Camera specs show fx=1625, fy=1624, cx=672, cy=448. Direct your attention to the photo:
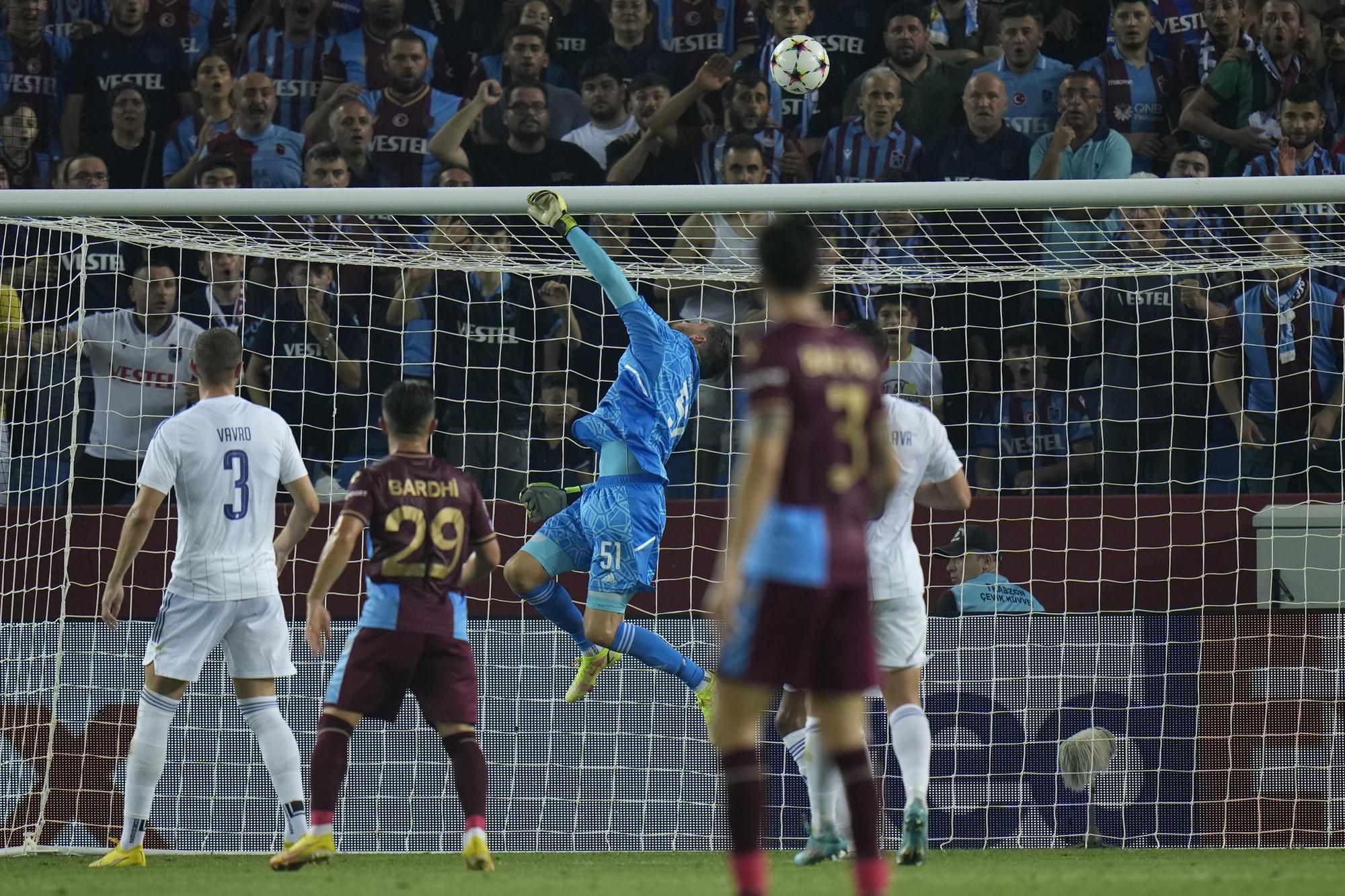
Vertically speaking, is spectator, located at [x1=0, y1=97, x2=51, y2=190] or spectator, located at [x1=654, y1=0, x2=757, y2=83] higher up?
spectator, located at [x1=654, y1=0, x2=757, y2=83]

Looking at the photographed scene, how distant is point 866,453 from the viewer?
12.9ft

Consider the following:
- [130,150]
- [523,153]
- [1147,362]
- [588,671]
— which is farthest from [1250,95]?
[130,150]

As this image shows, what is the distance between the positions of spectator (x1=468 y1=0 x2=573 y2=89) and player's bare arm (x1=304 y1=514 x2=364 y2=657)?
630cm

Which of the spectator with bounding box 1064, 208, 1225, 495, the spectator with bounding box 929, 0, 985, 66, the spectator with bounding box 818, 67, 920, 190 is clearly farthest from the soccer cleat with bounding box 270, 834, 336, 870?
the spectator with bounding box 929, 0, 985, 66

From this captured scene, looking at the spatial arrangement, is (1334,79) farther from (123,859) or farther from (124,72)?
(123,859)

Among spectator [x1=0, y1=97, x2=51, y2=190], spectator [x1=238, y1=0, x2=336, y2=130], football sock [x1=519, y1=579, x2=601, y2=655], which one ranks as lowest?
football sock [x1=519, y1=579, x2=601, y2=655]

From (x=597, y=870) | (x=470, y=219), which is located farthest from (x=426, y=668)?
(x=470, y=219)

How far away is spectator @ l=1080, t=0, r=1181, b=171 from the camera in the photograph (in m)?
10.6

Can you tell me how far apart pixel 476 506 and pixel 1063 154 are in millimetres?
5958

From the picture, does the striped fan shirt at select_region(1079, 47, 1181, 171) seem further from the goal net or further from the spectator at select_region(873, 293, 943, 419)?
the spectator at select_region(873, 293, 943, 419)

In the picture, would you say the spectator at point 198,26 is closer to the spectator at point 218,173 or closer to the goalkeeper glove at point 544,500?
the spectator at point 218,173

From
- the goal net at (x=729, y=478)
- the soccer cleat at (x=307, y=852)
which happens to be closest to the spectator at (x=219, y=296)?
the goal net at (x=729, y=478)

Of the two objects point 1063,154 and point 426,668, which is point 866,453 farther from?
point 1063,154

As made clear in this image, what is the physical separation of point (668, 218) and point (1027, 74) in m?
2.79
